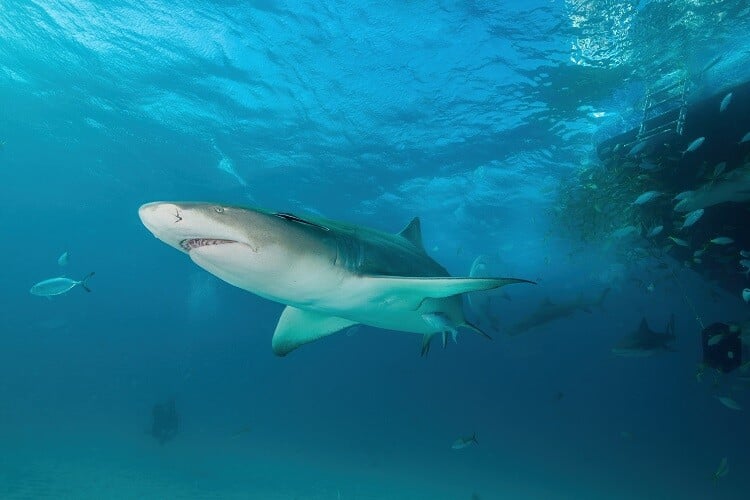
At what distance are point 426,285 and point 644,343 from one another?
30.1 ft

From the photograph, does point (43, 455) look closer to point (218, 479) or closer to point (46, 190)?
point (218, 479)

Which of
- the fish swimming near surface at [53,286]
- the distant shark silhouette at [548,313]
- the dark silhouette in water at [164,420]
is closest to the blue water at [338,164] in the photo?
the dark silhouette in water at [164,420]

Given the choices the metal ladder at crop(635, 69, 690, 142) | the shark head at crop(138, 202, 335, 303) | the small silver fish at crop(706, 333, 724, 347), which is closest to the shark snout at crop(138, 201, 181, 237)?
the shark head at crop(138, 202, 335, 303)

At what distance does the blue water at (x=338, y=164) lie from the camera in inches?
492

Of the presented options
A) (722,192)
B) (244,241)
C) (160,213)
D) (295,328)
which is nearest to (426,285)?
(244,241)

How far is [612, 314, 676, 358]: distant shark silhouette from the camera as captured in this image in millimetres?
9719

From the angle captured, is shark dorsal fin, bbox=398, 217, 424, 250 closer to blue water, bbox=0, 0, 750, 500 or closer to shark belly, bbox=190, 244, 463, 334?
shark belly, bbox=190, 244, 463, 334

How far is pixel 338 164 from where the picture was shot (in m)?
22.0

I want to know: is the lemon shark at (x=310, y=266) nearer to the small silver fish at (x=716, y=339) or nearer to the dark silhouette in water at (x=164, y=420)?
the small silver fish at (x=716, y=339)

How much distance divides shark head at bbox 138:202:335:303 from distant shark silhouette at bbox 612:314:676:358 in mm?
9718

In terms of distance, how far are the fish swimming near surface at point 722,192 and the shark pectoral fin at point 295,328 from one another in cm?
958

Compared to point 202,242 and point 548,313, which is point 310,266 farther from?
point 548,313

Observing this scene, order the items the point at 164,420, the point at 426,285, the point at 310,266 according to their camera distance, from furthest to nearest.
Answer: the point at 164,420
the point at 426,285
the point at 310,266

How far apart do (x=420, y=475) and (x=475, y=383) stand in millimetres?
37154
